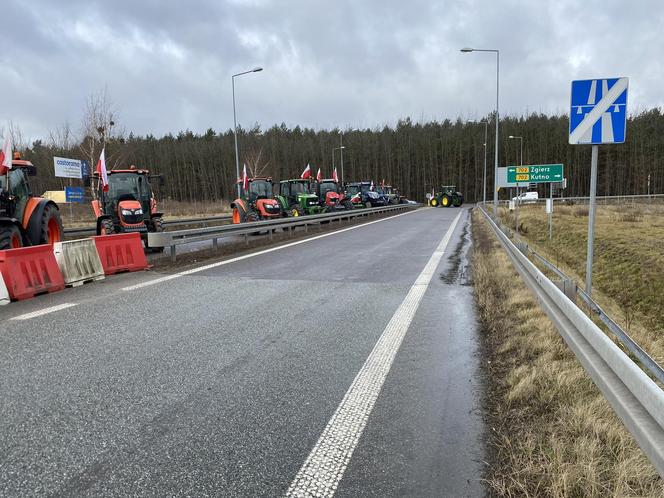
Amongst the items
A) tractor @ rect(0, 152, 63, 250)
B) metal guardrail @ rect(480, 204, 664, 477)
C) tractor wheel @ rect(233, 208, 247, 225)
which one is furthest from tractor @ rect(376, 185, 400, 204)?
metal guardrail @ rect(480, 204, 664, 477)

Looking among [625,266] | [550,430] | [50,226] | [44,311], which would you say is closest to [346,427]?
[550,430]

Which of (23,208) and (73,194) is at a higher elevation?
(73,194)

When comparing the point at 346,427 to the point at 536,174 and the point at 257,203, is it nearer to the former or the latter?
the point at 257,203

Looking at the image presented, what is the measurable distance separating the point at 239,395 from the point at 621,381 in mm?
2565

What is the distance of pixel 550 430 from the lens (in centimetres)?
297

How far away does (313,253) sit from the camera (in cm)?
1286

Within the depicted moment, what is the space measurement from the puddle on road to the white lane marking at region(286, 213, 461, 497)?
3581 mm

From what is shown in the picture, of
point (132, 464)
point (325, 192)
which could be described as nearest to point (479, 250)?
point (132, 464)

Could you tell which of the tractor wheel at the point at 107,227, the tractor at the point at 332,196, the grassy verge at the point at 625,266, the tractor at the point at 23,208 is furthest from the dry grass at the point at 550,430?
A: the tractor at the point at 332,196

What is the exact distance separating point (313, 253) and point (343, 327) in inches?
286

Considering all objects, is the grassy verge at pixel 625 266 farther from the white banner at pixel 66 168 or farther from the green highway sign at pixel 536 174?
the white banner at pixel 66 168

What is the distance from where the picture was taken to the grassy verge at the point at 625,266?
27.5 ft

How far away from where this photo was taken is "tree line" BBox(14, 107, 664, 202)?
71.9m

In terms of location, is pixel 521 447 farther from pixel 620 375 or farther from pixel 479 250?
pixel 479 250
